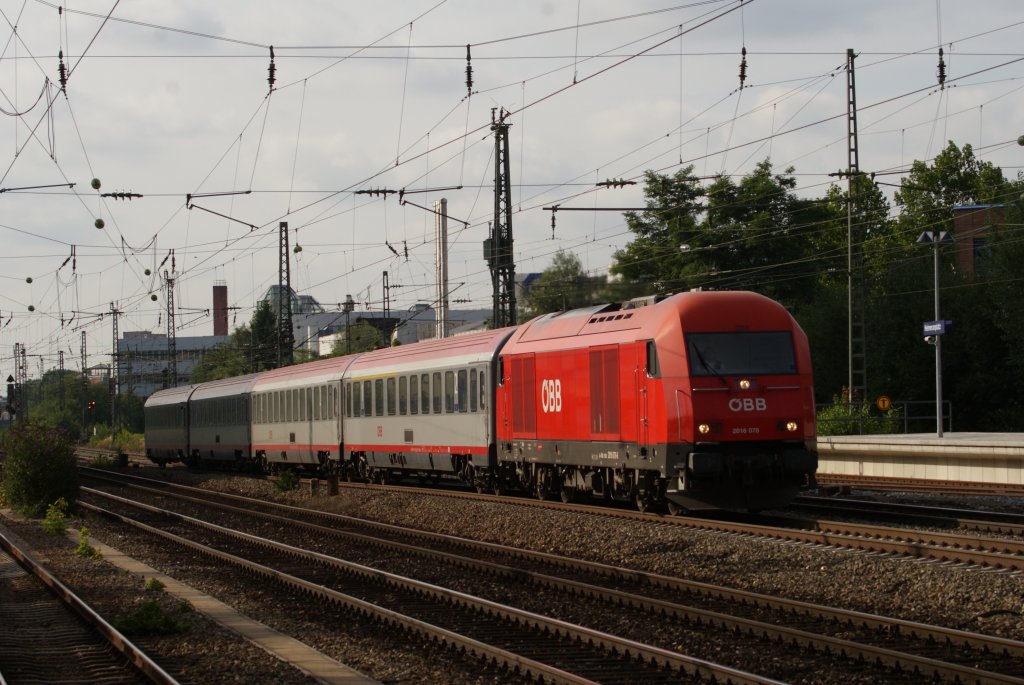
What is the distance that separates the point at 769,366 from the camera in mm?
19094

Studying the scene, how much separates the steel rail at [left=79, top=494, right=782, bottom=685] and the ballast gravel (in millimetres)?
283

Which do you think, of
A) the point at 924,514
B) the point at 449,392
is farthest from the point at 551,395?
the point at 924,514

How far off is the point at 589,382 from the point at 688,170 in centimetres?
3538

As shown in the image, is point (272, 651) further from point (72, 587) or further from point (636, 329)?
point (636, 329)

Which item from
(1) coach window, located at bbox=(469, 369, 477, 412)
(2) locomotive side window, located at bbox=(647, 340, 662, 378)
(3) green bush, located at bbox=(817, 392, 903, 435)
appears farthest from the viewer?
(3) green bush, located at bbox=(817, 392, 903, 435)

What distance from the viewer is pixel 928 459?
30.7m

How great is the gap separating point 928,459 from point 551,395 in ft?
41.5

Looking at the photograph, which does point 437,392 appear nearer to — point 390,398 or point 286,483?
point 390,398

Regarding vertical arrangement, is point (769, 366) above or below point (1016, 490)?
above

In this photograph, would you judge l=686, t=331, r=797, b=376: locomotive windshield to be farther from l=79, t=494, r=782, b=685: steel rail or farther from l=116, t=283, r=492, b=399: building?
l=116, t=283, r=492, b=399: building

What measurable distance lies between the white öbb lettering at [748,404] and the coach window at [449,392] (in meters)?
10.2

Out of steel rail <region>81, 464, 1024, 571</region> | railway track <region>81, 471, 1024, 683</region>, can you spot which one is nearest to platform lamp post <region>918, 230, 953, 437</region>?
steel rail <region>81, 464, 1024, 571</region>

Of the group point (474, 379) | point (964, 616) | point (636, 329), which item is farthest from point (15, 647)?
point (474, 379)

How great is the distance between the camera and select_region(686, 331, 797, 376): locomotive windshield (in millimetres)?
18656
